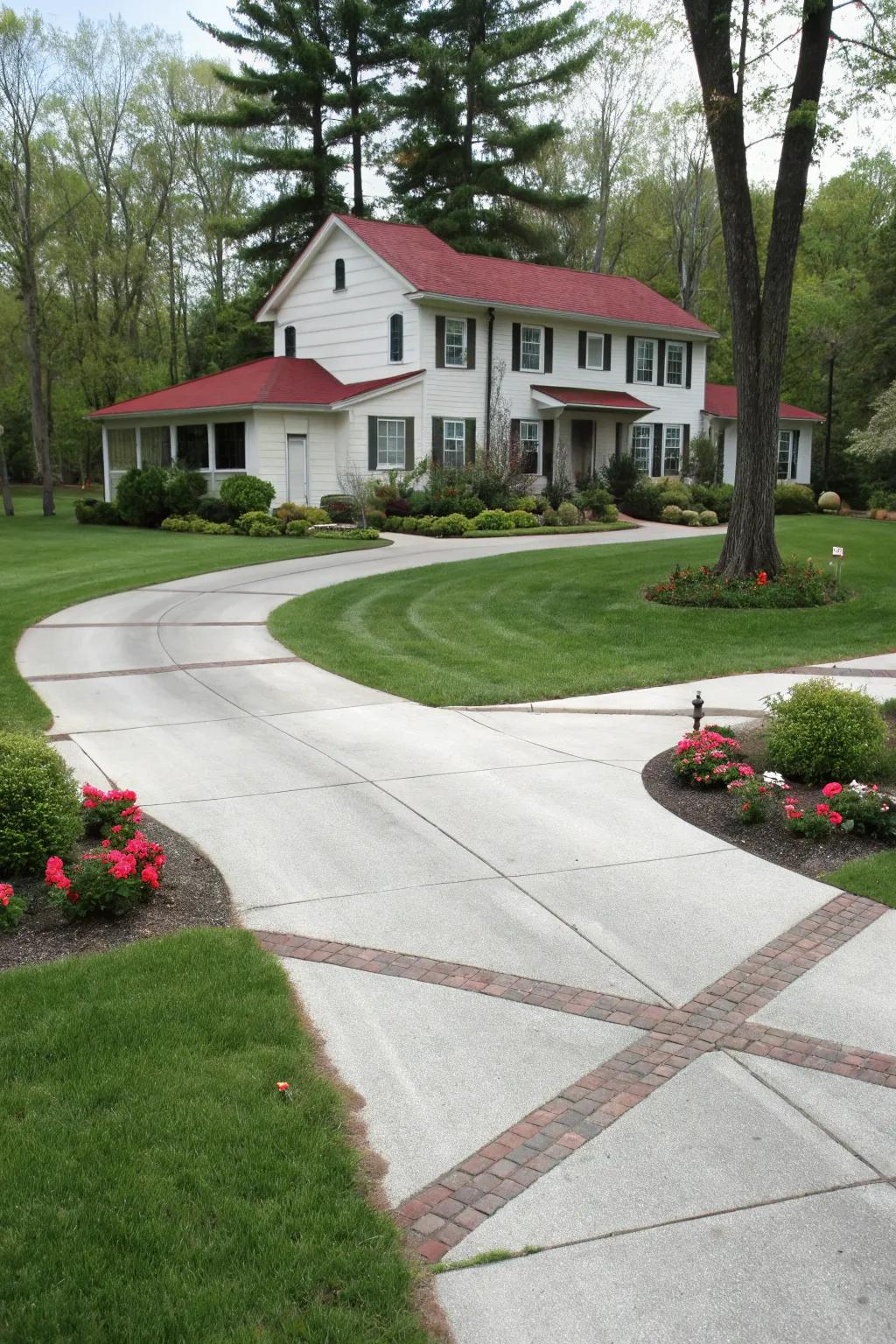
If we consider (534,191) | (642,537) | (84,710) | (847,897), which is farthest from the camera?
(534,191)

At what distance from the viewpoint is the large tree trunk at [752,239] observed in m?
15.3

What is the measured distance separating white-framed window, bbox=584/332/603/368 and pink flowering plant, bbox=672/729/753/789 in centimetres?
3070

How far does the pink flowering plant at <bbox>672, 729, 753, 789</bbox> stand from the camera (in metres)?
7.92

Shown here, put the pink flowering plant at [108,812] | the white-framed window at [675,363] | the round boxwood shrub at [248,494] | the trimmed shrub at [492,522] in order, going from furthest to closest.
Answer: the white-framed window at [675,363] → the round boxwood shrub at [248,494] → the trimmed shrub at [492,522] → the pink flowering plant at [108,812]

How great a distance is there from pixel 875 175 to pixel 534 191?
22.8m

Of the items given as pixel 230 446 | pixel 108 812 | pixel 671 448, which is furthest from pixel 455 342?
pixel 108 812

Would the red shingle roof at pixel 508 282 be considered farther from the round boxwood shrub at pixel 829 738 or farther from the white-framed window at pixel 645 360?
the round boxwood shrub at pixel 829 738

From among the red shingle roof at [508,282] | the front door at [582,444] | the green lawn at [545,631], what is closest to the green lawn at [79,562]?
the green lawn at [545,631]

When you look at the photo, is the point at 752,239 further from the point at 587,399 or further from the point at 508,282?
the point at 508,282

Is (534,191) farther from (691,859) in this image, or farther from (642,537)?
(691,859)

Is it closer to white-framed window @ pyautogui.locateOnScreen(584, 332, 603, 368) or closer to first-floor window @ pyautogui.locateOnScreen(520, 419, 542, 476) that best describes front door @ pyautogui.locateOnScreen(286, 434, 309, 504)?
first-floor window @ pyautogui.locateOnScreen(520, 419, 542, 476)

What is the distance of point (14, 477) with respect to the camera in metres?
61.2

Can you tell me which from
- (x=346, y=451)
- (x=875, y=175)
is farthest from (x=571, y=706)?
(x=875, y=175)

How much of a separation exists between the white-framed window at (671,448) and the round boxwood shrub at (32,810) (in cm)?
3491
